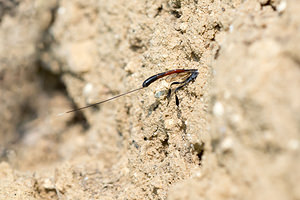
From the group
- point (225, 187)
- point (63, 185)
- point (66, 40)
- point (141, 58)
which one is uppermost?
point (225, 187)

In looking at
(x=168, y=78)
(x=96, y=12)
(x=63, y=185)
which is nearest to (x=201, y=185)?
(x=168, y=78)

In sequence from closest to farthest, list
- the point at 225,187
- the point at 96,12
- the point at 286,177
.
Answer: the point at 286,177 < the point at 225,187 < the point at 96,12

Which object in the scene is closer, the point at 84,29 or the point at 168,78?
the point at 168,78

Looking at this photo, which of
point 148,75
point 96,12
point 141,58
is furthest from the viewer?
point 96,12

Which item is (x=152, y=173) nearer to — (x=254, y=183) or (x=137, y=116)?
(x=137, y=116)

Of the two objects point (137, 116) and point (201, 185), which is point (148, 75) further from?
point (201, 185)

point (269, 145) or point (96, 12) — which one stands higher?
point (269, 145)
